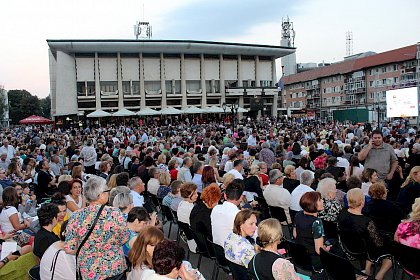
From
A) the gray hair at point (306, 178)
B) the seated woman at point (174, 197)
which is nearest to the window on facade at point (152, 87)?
the seated woman at point (174, 197)

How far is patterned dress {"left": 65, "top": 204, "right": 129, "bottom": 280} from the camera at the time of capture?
12.3ft

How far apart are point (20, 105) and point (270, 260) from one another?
327ft

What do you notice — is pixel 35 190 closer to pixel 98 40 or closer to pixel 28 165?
pixel 28 165

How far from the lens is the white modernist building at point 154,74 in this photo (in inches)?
2240

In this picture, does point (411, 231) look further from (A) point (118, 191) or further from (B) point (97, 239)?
(A) point (118, 191)

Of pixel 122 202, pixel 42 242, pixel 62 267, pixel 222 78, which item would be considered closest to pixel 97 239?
pixel 62 267

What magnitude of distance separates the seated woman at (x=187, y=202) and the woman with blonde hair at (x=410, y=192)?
3587 mm

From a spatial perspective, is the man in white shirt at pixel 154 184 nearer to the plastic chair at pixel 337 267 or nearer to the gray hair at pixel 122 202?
the gray hair at pixel 122 202

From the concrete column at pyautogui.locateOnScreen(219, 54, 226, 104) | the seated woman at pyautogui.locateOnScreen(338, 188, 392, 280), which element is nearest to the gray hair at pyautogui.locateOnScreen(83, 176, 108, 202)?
the seated woman at pyautogui.locateOnScreen(338, 188, 392, 280)

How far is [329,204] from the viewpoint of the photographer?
5.97m

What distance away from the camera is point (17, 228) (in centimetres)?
613

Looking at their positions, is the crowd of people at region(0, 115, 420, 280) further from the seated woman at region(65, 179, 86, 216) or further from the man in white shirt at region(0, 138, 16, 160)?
the man in white shirt at region(0, 138, 16, 160)

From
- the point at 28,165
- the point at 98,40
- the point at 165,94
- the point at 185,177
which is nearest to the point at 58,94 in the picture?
the point at 98,40

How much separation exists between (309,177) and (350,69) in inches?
2887
